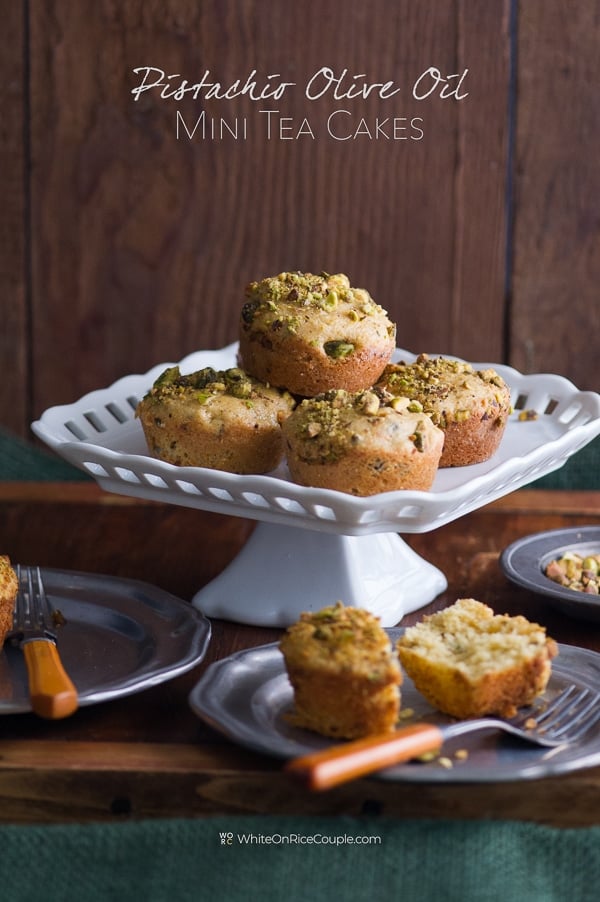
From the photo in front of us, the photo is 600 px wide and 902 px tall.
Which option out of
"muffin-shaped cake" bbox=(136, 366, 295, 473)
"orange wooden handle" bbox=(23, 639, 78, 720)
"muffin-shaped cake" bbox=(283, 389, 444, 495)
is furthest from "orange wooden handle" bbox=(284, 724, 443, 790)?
"muffin-shaped cake" bbox=(136, 366, 295, 473)

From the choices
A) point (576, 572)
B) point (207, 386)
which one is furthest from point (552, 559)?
point (207, 386)

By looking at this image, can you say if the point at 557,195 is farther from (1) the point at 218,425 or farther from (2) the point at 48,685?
(2) the point at 48,685

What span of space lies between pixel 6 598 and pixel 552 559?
0.65 metres

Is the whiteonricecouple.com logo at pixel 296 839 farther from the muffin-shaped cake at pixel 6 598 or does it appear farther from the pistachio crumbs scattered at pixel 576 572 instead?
the pistachio crumbs scattered at pixel 576 572

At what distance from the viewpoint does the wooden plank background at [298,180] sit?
2416mm

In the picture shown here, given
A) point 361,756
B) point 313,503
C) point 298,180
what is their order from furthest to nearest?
1. point 298,180
2. point 313,503
3. point 361,756

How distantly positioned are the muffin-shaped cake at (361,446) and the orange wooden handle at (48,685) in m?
0.32

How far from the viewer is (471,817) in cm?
91

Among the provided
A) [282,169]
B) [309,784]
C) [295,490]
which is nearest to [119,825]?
[309,784]

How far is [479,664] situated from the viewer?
3.21 feet

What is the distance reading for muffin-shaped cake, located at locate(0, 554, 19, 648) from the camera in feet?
3.67

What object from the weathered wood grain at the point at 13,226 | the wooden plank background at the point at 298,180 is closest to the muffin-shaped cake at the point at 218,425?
the wooden plank background at the point at 298,180

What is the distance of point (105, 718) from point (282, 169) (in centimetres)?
171

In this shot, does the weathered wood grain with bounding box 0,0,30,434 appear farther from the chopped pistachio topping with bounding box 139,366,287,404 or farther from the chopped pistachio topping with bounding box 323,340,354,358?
the chopped pistachio topping with bounding box 323,340,354,358
